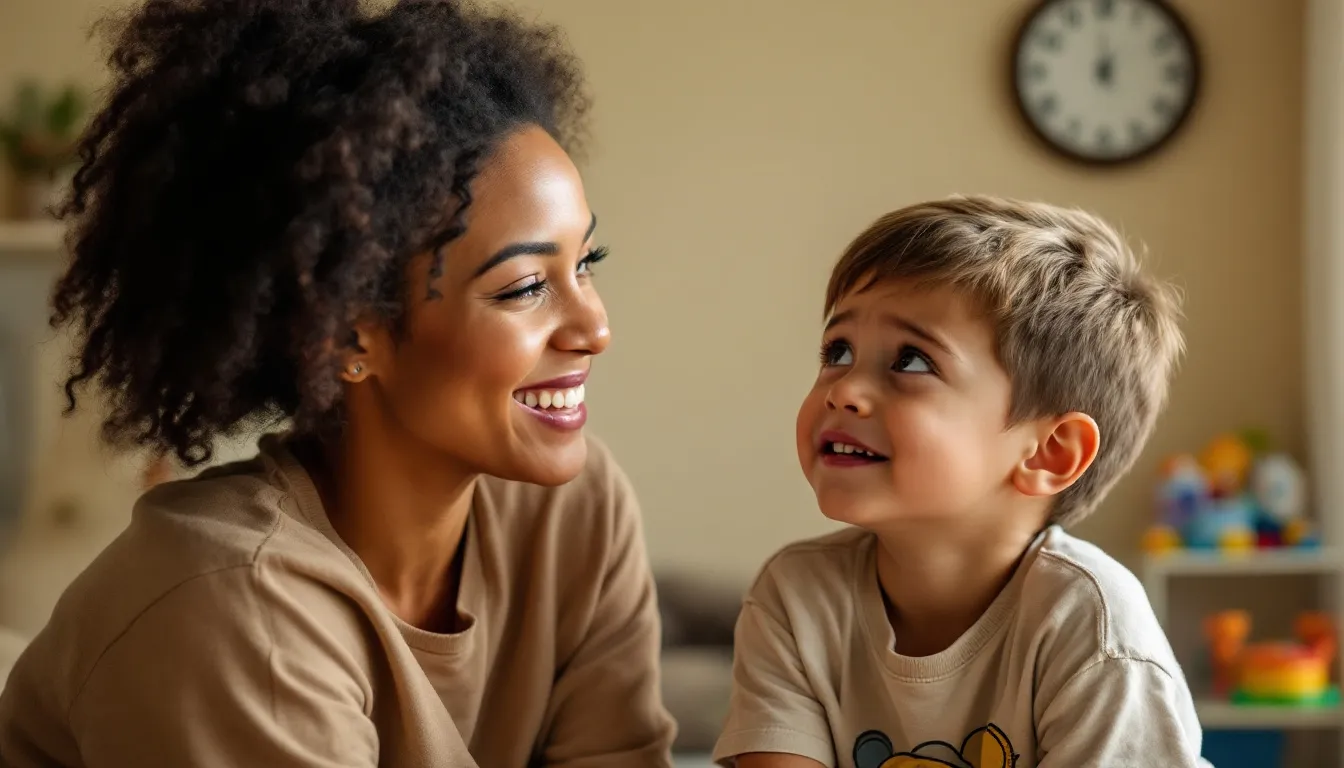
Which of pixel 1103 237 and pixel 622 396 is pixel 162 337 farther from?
pixel 622 396

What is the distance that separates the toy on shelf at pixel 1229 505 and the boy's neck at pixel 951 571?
7.52 ft

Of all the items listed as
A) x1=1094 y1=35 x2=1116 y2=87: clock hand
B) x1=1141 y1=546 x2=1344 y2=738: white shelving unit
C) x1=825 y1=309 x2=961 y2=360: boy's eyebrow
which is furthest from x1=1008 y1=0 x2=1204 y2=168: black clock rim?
x1=825 y1=309 x2=961 y2=360: boy's eyebrow

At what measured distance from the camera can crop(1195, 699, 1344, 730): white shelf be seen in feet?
11.1

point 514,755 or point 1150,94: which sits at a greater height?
point 1150,94

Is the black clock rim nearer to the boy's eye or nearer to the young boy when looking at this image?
the young boy

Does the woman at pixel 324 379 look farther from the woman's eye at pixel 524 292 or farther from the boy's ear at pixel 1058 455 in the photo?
the boy's ear at pixel 1058 455

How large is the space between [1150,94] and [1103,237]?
2.73 meters

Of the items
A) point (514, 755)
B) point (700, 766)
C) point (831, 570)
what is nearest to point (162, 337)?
point (514, 755)

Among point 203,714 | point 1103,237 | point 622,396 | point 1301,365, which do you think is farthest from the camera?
point 622,396

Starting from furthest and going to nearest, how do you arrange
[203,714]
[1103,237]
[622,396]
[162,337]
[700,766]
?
[622,396] < [700,766] < [1103,237] < [162,337] < [203,714]

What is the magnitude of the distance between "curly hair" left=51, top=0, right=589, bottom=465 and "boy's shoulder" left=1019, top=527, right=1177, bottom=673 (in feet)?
2.27

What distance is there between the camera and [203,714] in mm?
1287

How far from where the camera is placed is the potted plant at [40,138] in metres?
4.15

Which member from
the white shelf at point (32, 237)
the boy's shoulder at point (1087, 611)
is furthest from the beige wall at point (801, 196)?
the boy's shoulder at point (1087, 611)
